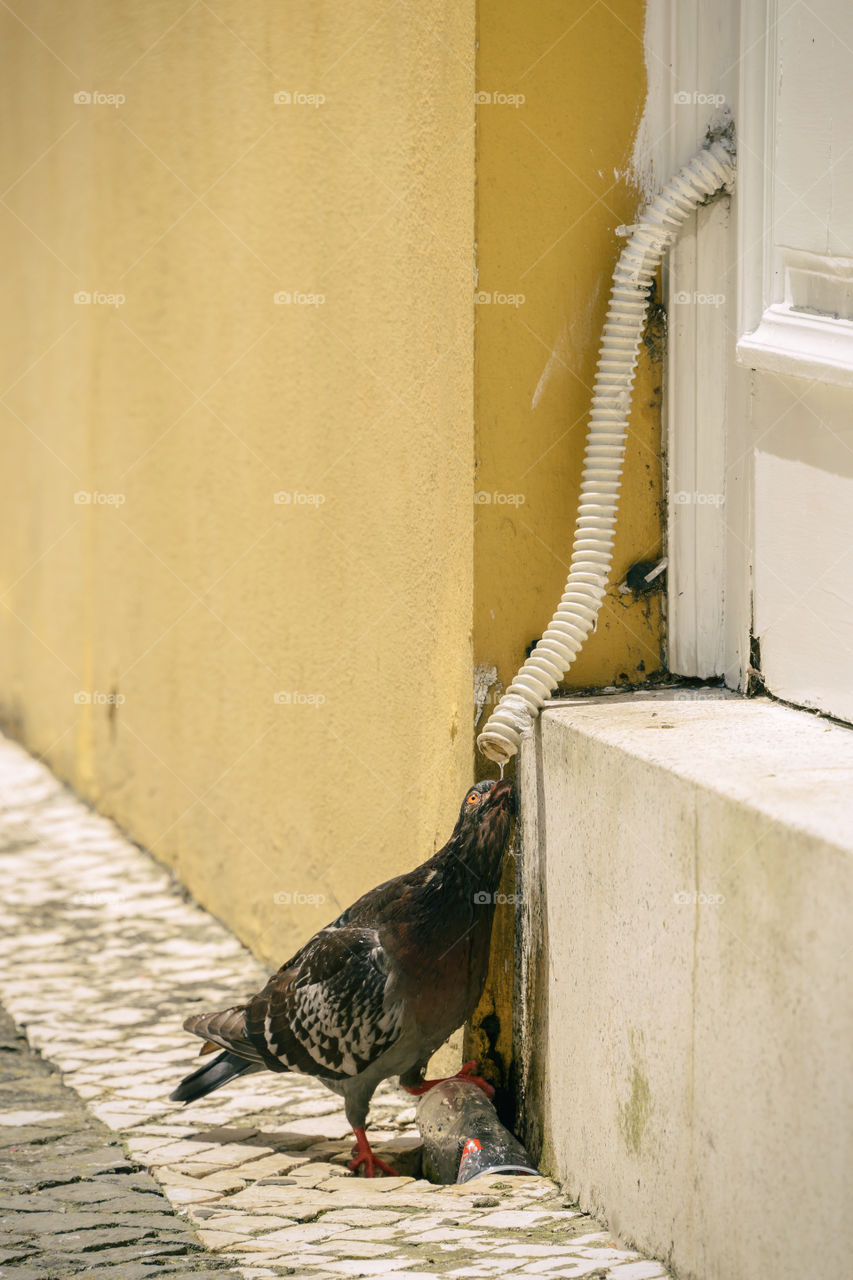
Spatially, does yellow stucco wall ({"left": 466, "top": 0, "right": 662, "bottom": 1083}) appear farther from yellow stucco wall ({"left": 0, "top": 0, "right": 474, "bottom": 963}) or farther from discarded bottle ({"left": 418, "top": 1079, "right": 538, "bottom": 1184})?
discarded bottle ({"left": 418, "top": 1079, "right": 538, "bottom": 1184})

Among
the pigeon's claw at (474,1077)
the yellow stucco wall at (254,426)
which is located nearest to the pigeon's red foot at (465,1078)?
the pigeon's claw at (474,1077)

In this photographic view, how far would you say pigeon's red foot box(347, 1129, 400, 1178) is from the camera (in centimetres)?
373

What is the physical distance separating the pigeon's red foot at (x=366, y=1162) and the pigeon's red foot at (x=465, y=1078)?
0.16m

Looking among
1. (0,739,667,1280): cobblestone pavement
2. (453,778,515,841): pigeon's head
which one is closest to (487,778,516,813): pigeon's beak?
(453,778,515,841): pigeon's head

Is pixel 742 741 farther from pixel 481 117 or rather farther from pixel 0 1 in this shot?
pixel 0 1

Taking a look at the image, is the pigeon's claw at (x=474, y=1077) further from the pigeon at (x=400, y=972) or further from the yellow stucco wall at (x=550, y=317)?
the yellow stucco wall at (x=550, y=317)

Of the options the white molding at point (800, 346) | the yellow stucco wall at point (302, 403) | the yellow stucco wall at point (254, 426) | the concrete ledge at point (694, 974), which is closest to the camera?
the concrete ledge at point (694, 974)

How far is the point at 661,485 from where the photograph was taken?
12.1ft

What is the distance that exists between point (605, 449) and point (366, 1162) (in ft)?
5.67

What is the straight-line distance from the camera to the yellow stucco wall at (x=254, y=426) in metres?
4.07

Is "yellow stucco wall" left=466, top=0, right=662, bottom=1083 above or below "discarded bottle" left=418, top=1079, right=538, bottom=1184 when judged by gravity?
above

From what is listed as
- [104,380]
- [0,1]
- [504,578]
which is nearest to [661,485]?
[504,578]

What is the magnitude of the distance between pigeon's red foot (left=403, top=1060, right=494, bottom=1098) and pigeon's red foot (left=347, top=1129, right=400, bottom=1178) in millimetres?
158

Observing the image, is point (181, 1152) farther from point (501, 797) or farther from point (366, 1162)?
point (501, 797)
